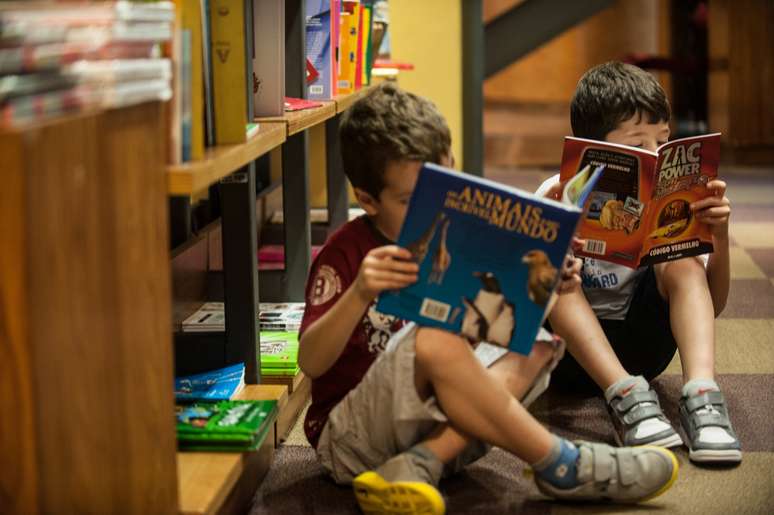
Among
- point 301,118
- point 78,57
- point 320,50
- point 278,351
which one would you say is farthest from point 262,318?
point 78,57

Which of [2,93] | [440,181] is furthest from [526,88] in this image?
[2,93]

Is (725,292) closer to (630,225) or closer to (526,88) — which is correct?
(630,225)

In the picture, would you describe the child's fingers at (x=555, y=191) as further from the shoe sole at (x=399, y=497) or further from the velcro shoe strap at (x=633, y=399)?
the shoe sole at (x=399, y=497)

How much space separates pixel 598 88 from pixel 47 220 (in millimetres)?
1153

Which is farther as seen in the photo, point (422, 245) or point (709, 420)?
point (709, 420)

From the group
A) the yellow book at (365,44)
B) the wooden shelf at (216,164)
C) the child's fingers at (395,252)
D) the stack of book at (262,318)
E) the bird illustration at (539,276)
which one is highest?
the yellow book at (365,44)

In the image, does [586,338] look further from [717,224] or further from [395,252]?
[395,252]

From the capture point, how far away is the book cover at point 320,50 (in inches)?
96.9

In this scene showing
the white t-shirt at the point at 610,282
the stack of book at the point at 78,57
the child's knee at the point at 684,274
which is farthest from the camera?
the white t-shirt at the point at 610,282

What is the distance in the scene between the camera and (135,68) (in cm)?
111

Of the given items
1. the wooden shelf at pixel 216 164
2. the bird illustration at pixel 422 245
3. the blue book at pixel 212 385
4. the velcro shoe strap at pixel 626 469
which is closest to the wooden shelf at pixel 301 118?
the wooden shelf at pixel 216 164

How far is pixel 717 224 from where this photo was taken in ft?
6.03

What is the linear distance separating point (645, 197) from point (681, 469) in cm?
43

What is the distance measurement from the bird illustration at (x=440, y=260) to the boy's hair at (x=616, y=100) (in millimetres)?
681
